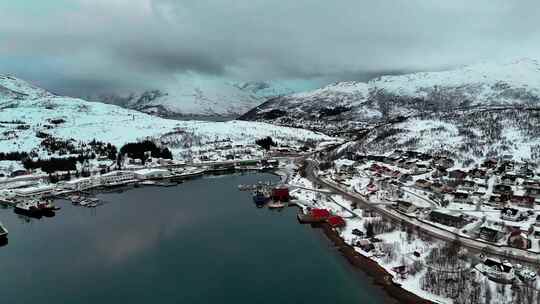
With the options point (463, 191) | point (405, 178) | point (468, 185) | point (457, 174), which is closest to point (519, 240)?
point (463, 191)

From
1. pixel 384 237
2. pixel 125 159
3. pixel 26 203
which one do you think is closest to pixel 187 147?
pixel 125 159

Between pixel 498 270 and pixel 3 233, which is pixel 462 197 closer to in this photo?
pixel 498 270

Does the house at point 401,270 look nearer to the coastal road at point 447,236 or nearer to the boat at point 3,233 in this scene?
the coastal road at point 447,236

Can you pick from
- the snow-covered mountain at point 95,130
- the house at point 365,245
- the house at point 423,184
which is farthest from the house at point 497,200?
the snow-covered mountain at point 95,130

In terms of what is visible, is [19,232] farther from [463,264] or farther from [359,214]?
[463,264]

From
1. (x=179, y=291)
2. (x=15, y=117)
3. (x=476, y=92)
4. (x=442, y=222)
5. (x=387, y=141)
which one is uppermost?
(x=476, y=92)
